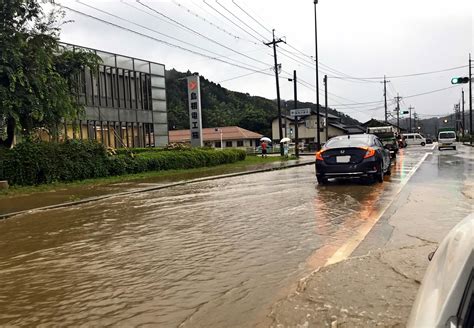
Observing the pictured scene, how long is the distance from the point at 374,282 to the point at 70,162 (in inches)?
646

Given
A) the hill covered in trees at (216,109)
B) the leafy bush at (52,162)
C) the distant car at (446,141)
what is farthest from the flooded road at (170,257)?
the hill covered in trees at (216,109)

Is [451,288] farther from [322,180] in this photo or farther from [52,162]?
[52,162]

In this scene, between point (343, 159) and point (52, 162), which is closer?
point (343, 159)

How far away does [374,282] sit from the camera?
435cm

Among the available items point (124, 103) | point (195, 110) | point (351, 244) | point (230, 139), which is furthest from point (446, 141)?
point (351, 244)

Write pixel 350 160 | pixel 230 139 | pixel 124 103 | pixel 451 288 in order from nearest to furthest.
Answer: pixel 451 288 < pixel 350 160 < pixel 124 103 < pixel 230 139

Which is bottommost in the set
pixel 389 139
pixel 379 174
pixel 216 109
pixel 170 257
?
pixel 170 257

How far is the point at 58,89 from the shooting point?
734 inches

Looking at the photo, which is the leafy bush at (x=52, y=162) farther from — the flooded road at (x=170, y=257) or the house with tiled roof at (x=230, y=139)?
the house with tiled roof at (x=230, y=139)

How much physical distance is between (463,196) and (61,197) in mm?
10989

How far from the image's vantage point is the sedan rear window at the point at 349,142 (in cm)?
1281

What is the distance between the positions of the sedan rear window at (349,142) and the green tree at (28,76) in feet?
37.0

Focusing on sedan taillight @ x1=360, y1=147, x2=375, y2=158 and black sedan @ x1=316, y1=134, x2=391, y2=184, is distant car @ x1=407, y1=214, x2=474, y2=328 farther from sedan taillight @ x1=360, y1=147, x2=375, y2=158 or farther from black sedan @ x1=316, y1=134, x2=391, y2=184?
sedan taillight @ x1=360, y1=147, x2=375, y2=158

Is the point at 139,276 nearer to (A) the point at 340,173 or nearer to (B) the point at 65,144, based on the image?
(A) the point at 340,173
